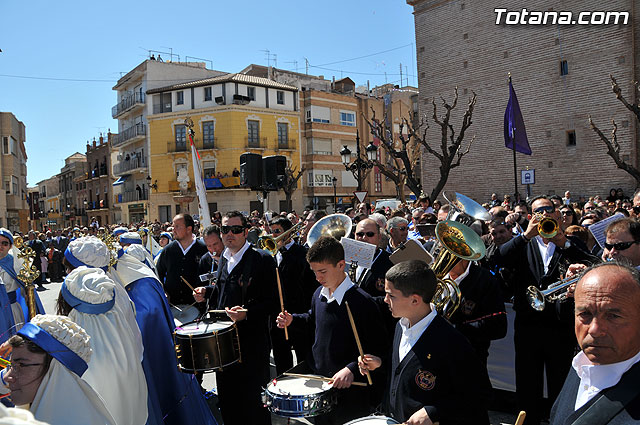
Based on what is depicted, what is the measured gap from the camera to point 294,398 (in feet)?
10.3

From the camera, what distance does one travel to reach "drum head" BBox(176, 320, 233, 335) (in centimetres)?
411

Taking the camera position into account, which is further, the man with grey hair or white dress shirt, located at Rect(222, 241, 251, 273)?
the man with grey hair

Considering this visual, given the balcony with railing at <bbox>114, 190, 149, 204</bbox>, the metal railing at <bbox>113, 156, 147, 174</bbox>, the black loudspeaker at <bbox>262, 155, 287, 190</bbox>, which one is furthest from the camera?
the metal railing at <bbox>113, 156, 147, 174</bbox>

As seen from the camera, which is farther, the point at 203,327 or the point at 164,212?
the point at 164,212

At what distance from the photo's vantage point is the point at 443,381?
104 inches

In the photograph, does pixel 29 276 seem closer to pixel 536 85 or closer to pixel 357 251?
pixel 357 251

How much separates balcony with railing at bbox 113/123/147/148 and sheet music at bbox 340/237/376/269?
1721 inches

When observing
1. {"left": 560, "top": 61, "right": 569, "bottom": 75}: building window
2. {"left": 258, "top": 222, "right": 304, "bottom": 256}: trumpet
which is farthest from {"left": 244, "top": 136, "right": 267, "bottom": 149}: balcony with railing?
{"left": 258, "top": 222, "right": 304, "bottom": 256}: trumpet

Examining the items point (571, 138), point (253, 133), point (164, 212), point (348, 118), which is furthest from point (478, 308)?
point (348, 118)

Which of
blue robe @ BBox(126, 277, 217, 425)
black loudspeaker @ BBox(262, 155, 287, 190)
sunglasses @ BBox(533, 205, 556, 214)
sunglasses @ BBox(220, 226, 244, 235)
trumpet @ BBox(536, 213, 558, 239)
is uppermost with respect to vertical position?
black loudspeaker @ BBox(262, 155, 287, 190)

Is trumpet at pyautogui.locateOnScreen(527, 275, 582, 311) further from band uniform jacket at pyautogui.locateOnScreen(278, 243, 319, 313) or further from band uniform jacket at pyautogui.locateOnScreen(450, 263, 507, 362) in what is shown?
band uniform jacket at pyautogui.locateOnScreen(278, 243, 319, 313)

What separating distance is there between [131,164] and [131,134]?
2806 millimetres

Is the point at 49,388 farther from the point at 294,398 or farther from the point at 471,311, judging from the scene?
the point at 471,311

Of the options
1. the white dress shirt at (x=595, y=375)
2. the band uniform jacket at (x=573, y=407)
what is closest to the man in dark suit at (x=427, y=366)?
the band uniform jacket at (x=573, y=407)
